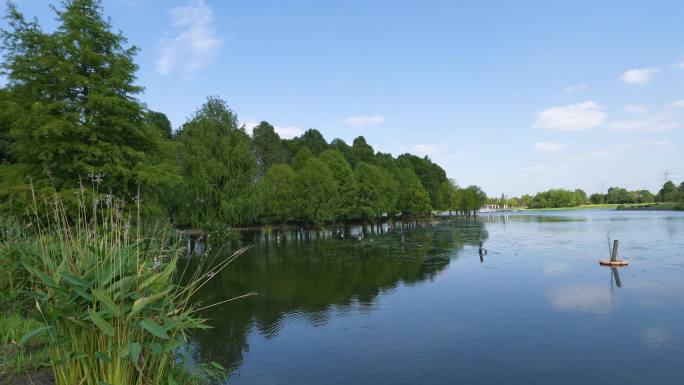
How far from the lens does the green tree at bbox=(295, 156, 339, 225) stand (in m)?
52.5

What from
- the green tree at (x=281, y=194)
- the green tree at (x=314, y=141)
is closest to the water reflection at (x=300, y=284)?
the green tree at (x=281, y=194)

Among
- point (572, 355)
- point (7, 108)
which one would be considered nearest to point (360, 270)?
point (572, 355)

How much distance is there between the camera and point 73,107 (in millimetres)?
17719

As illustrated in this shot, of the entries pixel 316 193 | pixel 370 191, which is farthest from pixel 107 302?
pixel 370 191

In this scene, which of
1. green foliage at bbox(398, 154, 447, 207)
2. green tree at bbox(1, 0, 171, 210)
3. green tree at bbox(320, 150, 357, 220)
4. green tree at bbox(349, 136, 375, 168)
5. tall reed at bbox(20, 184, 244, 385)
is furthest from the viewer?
green foliage at bbox(398, 154, 447, 207)

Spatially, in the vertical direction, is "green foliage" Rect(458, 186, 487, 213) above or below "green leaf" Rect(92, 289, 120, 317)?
above

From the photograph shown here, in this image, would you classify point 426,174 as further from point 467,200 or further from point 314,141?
point 314,141

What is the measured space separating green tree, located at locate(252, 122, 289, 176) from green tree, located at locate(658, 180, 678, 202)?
129333 millimetres

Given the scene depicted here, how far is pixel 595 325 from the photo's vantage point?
41.7 ft

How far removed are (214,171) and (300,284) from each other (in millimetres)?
21603

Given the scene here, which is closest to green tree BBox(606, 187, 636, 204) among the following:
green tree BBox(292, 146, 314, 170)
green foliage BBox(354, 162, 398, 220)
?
green foliage BBox(354, 162, 398, 220)

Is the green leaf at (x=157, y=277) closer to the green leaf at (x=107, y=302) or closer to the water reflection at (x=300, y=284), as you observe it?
the green leaf at (x=107, y=302)

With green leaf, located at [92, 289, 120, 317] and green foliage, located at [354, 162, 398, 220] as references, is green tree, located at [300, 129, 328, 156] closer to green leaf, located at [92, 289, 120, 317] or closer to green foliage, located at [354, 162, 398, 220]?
green foliage, located at [354, 162, 398, 220]

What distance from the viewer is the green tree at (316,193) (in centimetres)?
5250
